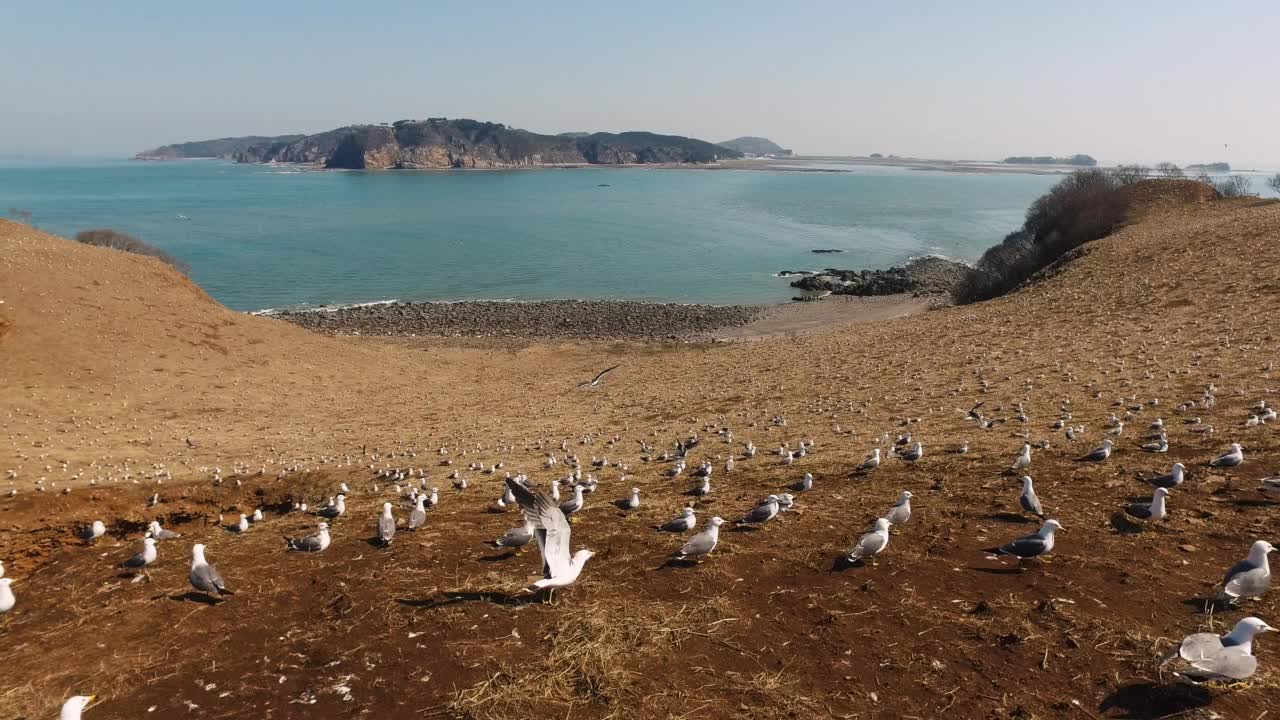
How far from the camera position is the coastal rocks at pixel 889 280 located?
69375mm

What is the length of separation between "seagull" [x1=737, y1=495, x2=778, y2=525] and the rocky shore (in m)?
41.2

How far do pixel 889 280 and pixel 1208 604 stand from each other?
6869cm

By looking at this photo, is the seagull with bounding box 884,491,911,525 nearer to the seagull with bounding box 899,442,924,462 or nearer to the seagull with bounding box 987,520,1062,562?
the seagull with bounding box 987,520,1062,562

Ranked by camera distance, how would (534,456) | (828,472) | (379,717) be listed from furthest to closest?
(534,456)
(828,472)
(379,717)

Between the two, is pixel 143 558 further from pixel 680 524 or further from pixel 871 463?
pixel 871 463

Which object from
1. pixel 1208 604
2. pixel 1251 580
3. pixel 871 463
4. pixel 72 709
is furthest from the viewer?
pixel 871 463

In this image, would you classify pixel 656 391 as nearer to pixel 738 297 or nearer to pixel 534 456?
pixel 534 456

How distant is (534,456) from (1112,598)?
1324cm

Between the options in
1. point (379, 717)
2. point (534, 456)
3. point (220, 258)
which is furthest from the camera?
point (220, 258)

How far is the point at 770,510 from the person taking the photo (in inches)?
412

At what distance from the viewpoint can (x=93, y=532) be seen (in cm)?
1198

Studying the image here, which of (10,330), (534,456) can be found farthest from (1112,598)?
(10,330)

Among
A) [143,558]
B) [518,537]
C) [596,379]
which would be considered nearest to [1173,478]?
[518,537]

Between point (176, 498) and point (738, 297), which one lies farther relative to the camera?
point (738, 297)
